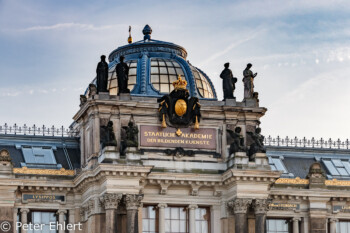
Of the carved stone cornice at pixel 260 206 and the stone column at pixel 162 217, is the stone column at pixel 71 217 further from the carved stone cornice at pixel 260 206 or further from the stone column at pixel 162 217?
the carved stone cornice at pixel 260 206

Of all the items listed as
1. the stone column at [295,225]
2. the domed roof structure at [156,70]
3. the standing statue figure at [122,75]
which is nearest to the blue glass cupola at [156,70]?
the domed roof structure at [156,70]

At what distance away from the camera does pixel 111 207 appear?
2170 inches

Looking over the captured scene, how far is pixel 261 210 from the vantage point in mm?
57250

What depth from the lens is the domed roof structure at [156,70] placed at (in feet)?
198

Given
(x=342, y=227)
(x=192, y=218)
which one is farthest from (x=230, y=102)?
(x=342, y=227)

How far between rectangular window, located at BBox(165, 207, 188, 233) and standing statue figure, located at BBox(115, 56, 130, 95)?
7.00 m

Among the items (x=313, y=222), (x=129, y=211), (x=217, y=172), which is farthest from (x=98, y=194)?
(x=313, y=222)

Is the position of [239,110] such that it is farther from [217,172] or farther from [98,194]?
[98,194]

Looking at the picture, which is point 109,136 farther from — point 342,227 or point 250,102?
point 342,227

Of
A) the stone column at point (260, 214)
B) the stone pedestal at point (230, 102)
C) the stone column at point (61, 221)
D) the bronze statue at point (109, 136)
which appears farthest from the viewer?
the stone pedestal at point (230, 102)

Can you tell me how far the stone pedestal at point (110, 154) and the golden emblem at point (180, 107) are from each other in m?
4.40

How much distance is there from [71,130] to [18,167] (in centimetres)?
666

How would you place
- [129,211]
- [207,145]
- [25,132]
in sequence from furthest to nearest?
[25,132]
[207,145]
[129,211]

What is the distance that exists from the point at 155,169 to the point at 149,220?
9.75ft
